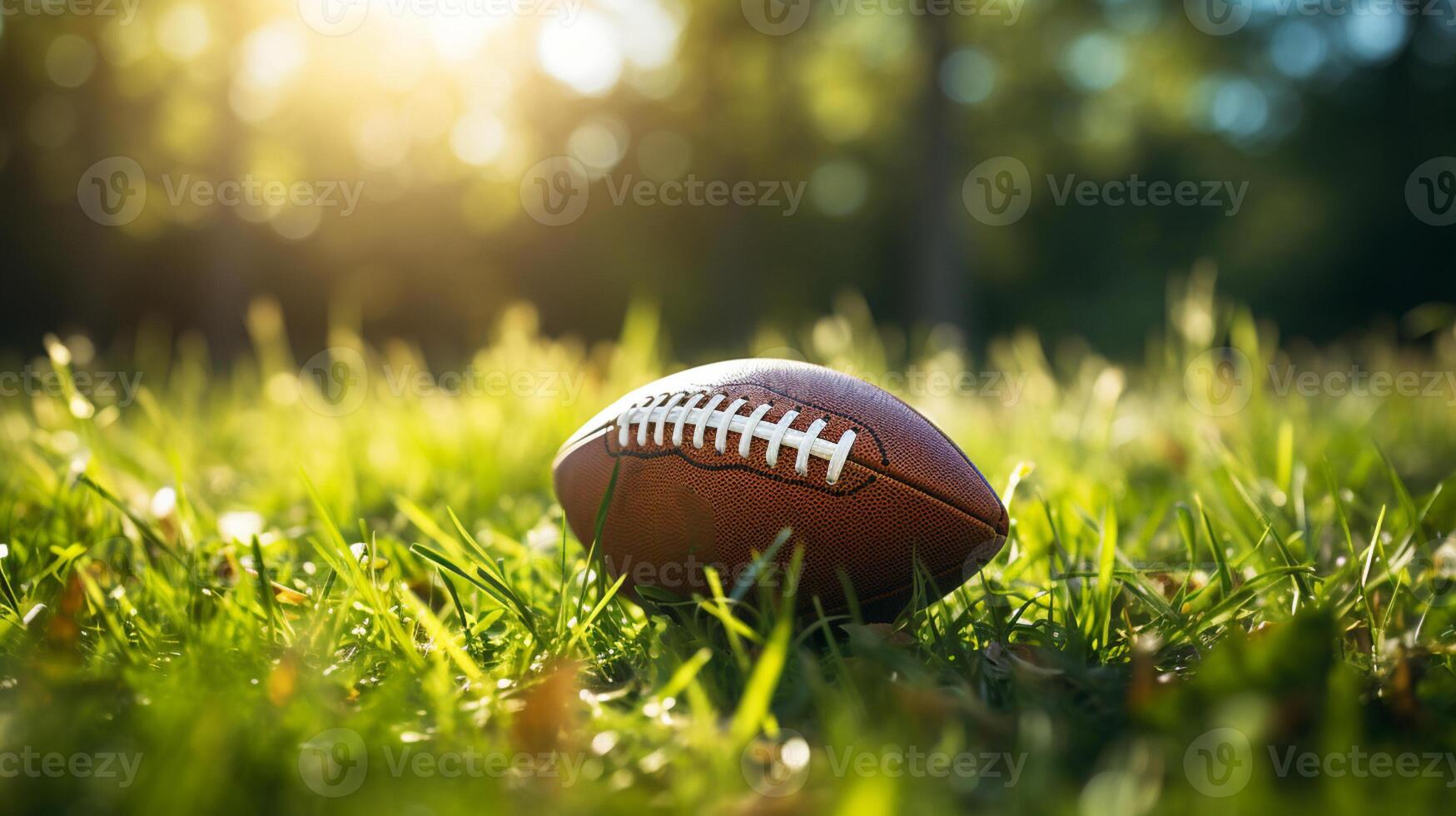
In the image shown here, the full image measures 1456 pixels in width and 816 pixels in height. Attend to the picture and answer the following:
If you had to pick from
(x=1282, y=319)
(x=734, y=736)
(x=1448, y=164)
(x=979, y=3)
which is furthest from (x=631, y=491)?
(x=1282, y=319)

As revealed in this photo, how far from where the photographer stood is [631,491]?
156 cm
